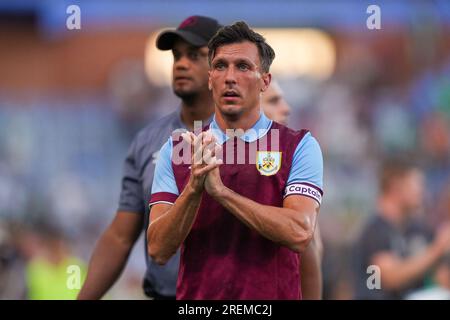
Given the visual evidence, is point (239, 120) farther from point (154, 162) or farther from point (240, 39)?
point (154, 162)

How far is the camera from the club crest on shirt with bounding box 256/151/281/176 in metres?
3.94

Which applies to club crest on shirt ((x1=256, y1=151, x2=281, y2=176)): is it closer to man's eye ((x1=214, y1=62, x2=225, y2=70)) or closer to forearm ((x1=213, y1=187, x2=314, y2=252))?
forearm ((x1=213, y1=187, x2=314, y2=252))

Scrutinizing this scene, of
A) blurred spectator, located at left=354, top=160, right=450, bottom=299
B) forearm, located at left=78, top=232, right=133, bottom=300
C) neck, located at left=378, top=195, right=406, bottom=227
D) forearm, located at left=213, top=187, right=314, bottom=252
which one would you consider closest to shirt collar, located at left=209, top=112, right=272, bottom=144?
forearm, located at left=213, top=187, right=314, bottom=252

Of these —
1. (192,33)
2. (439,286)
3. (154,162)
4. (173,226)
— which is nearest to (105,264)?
(154,162)

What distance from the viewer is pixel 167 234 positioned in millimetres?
3820

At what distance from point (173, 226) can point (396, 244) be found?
450 cm

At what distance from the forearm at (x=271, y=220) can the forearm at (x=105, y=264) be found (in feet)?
6.33

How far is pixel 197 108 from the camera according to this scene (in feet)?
17.4

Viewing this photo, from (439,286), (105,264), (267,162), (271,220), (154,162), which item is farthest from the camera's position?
(439,286)

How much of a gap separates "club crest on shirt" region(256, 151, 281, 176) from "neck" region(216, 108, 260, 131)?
0.14m

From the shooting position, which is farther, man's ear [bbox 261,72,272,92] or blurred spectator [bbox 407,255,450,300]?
blurred spectator [bbox 407,255,450,300]

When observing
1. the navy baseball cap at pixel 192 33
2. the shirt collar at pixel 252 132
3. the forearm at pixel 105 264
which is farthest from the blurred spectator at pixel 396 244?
the shirt collar at pixel 252 132
